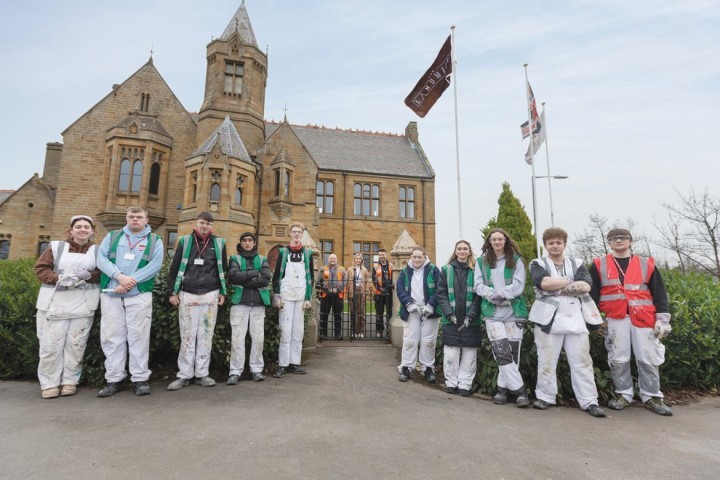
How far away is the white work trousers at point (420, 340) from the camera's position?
542cm

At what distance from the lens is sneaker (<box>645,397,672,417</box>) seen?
4.07 m

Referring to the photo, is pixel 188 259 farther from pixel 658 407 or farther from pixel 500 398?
pixel 658 407

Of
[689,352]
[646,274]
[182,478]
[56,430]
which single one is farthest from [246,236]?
[689,352]

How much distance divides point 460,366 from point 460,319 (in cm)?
64

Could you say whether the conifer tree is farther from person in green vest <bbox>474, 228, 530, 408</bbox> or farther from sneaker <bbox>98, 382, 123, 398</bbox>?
sneaker <bbox>98, 382, 123, 398</bbox>

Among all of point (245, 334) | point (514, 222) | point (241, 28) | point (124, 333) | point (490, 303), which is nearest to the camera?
point (124, 333)

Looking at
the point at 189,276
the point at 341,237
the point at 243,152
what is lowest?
the point at 189,276

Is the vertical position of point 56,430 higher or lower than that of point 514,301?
lower

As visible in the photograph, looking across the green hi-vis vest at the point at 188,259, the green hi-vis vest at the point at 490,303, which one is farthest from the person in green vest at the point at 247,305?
the green hi-vis vest at the point at 490,303

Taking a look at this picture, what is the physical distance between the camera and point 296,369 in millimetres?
5574

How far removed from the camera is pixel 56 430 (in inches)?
129

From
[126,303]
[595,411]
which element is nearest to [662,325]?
[595,411]

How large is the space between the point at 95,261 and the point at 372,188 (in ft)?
74.3

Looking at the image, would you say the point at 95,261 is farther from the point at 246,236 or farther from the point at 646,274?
the point at 646,274
